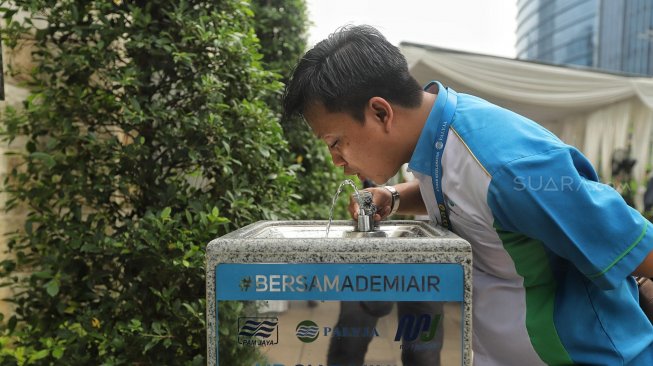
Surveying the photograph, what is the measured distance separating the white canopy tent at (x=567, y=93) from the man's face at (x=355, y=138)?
3.19 metres

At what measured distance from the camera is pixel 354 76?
1054mm

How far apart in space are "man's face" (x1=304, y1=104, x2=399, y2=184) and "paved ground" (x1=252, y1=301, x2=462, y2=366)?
Result: 1.20 ft

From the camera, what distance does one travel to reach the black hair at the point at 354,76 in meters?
1.05

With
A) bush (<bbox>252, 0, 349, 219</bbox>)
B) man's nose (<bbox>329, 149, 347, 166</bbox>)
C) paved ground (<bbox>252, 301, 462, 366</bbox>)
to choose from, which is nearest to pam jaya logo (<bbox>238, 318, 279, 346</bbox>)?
paved ground (<bbox>252, 301, 462, 366</bbox>)

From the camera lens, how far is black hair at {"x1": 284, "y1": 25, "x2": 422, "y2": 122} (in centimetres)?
105

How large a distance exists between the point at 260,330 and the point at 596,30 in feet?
119

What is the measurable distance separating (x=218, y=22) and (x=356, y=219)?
1083 millimetres

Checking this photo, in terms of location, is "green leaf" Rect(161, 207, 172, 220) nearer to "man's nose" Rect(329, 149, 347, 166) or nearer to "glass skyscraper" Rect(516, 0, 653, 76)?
"man's nose" Rect(329, 149, 347, 166)

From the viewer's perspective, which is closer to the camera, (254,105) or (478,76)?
(254,105)

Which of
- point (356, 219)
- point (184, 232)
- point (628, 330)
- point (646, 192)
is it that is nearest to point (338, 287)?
point (356, 219)

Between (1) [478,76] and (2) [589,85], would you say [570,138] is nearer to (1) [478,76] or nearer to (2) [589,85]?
(2) [589,85]

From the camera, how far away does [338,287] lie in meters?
0.87

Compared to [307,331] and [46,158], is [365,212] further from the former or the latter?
[46,158]

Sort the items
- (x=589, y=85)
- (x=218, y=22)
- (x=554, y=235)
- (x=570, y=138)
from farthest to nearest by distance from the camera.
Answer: (x=570, y=138) → (x=589, y=85) → (x=218, y=22) → (x=554, y=235)
